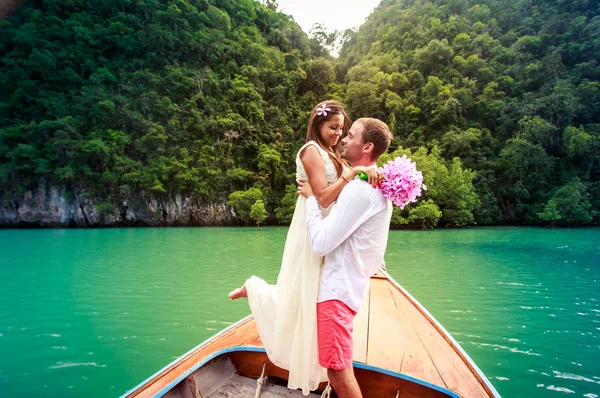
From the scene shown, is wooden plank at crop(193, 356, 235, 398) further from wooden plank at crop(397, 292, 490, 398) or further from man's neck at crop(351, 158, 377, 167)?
man's neck at crop(351, 158, 377, 167)

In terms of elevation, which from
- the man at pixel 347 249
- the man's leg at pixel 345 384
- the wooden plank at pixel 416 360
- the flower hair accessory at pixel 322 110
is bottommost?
the wooden plank at pixel 416 360

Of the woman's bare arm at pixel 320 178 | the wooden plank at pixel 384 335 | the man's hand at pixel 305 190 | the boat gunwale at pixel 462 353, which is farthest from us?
the wooden plank at pixel 384 335

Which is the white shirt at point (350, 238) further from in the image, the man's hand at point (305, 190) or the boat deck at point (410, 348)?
the boat deck at point (410, 348)

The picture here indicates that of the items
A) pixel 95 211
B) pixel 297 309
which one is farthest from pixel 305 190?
pixel 95 211

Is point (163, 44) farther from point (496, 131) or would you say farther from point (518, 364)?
point (518, 364)

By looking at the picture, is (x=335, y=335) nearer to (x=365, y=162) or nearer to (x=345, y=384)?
(x=345, y=384)

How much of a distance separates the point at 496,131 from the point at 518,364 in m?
35.1

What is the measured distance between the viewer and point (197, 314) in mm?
5668

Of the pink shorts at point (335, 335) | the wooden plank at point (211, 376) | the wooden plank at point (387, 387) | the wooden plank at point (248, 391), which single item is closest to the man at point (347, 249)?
the pink shorts at point (335, 335)

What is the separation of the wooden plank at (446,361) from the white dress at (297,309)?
33.4 inches

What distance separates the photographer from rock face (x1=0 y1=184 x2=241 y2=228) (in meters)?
28.6

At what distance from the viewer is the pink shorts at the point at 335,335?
1.39 metres

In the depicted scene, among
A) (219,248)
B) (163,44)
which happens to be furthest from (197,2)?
(219,248)

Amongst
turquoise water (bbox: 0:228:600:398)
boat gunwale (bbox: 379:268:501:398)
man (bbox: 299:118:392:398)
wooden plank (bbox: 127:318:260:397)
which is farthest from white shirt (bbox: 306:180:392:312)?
turquoise water (bbox: 0:228:600:398)
